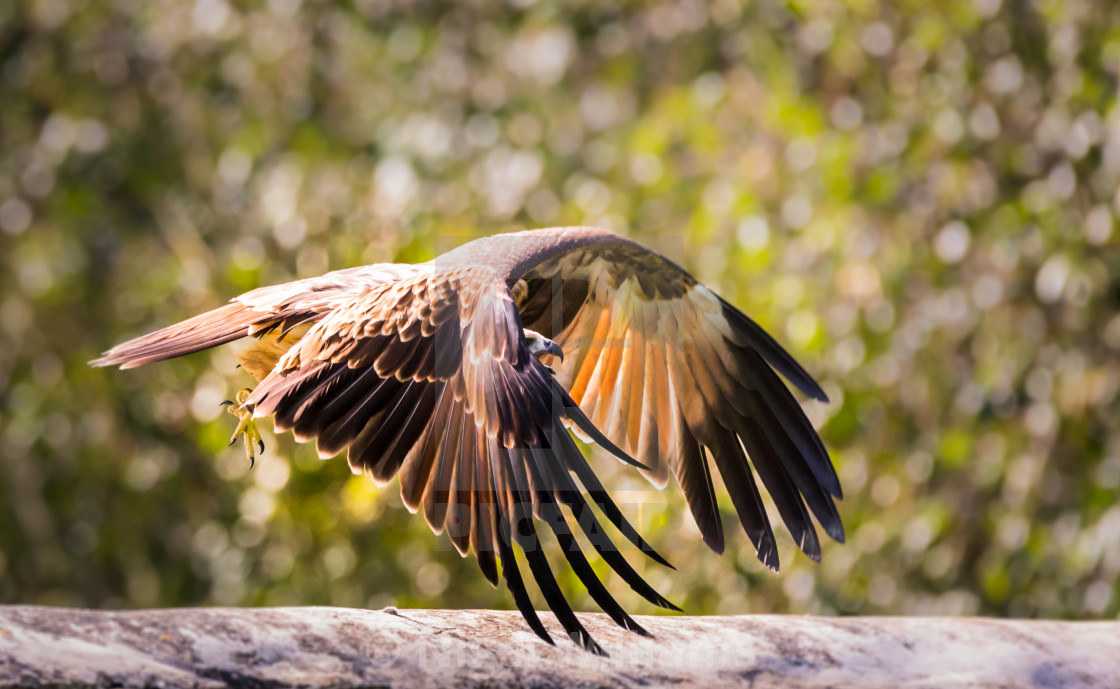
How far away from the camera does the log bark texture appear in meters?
2.18

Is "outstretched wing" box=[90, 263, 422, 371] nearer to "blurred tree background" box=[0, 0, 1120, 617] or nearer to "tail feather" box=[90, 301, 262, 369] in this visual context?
"tail feather" box=[90, 301, 262, 369]

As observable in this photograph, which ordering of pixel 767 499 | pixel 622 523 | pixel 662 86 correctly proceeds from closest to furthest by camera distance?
pixel 622 523
pixel 767 499
pixel 662 86

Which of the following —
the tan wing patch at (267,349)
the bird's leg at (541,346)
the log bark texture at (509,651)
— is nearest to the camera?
the log bark texture at (509,651)

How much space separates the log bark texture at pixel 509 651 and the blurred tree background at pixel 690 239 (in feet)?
4.66

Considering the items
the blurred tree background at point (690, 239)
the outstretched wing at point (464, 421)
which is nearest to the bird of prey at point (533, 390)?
the outstretched wing at point (464, 421)

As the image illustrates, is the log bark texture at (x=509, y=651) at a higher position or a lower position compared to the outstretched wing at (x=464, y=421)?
lower

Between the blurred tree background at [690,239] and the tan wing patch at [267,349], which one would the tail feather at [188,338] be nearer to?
the tan wing patch at [267,349]

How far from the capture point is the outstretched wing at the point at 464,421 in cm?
231

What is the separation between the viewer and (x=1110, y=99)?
16.9ft

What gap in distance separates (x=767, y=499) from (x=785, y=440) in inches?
53.3

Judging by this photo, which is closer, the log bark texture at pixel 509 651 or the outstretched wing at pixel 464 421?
the log bark texture at pixel 509 651

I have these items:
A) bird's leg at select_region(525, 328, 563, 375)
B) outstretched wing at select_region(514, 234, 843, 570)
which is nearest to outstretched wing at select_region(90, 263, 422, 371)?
bird's leg at select_region(525, 328, 563, 375)

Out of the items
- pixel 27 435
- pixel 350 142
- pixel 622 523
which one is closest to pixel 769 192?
pixel 350 142

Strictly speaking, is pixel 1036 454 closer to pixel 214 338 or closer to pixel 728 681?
pixel 728 681
